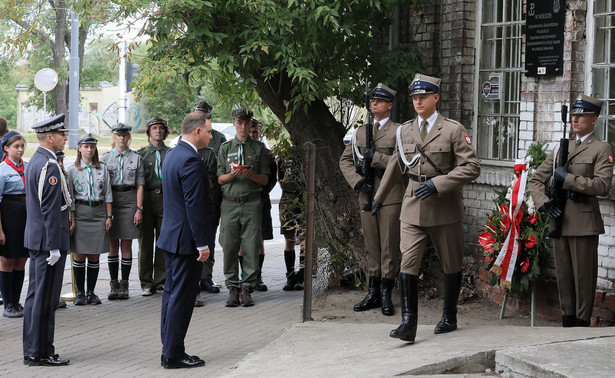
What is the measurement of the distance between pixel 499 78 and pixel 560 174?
239cm

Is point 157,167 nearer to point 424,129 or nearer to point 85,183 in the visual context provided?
point 85,183

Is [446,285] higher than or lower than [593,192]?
lower

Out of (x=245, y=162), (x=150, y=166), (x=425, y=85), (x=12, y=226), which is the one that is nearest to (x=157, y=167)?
(x=150, y=166)

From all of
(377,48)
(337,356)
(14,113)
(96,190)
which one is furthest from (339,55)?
(14,113)

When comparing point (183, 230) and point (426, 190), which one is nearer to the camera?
point (426, 190)

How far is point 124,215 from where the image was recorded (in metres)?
9.98

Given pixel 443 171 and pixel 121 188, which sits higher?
pixel 443 171

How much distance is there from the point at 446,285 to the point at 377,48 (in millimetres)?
3262

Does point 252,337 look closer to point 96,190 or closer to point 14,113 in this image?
point 96,190

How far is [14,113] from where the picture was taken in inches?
2618

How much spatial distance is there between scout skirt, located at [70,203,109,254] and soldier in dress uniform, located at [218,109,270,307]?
134 cm

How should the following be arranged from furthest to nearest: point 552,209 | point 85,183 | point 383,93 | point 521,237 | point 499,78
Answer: point 85,183 < point 499,78 < point 383,93 < point 521,237 < point 552,209

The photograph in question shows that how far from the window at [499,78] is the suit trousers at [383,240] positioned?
158 centimetres

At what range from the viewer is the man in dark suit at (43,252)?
280 inches
